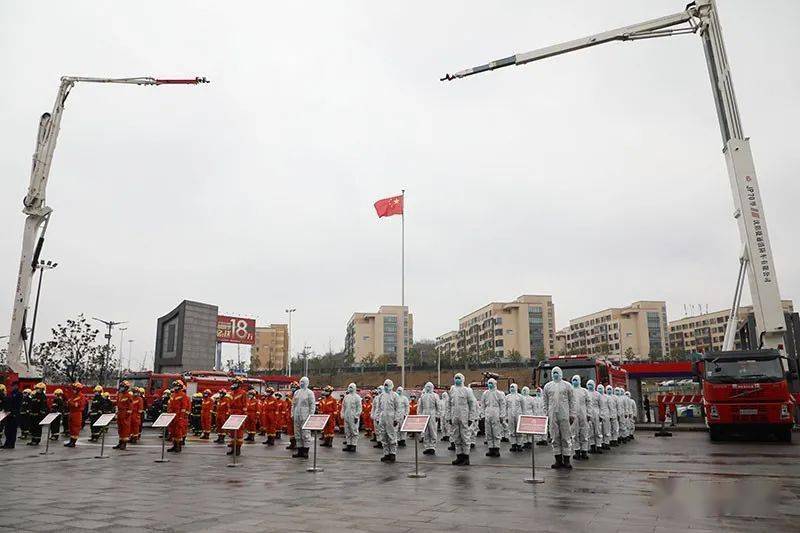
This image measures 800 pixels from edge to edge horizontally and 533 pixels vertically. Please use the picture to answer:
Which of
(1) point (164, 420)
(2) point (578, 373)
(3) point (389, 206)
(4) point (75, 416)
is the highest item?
(3) point (389, 206)

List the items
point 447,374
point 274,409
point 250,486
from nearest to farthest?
point 250,486, point 274,409, point 447,374

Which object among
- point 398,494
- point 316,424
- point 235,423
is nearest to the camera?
point 398,494

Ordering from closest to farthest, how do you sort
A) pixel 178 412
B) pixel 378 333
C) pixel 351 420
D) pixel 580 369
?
pixel 178 412 → pixel 351 420 → pixel 580 369 → pixel 378 333

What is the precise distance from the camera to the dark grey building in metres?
53.4

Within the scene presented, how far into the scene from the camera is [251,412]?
2131 centimetres

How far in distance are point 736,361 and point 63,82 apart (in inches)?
1086

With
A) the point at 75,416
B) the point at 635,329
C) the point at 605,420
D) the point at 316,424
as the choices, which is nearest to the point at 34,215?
the point at 75,416

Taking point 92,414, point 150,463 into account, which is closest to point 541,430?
point 150,463

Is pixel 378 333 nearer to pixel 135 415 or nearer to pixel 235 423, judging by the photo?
pixel 135 415

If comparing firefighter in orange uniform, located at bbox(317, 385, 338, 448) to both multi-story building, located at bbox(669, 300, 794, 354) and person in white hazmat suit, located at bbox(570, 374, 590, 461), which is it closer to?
person in white hazmat suit, located at bbox(570, 374, 590, 461)

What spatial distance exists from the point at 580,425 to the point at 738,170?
10439mm

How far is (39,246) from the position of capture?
23.1 metres

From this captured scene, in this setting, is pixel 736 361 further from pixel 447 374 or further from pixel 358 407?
pixel 447 374

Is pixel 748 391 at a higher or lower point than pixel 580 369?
lower
